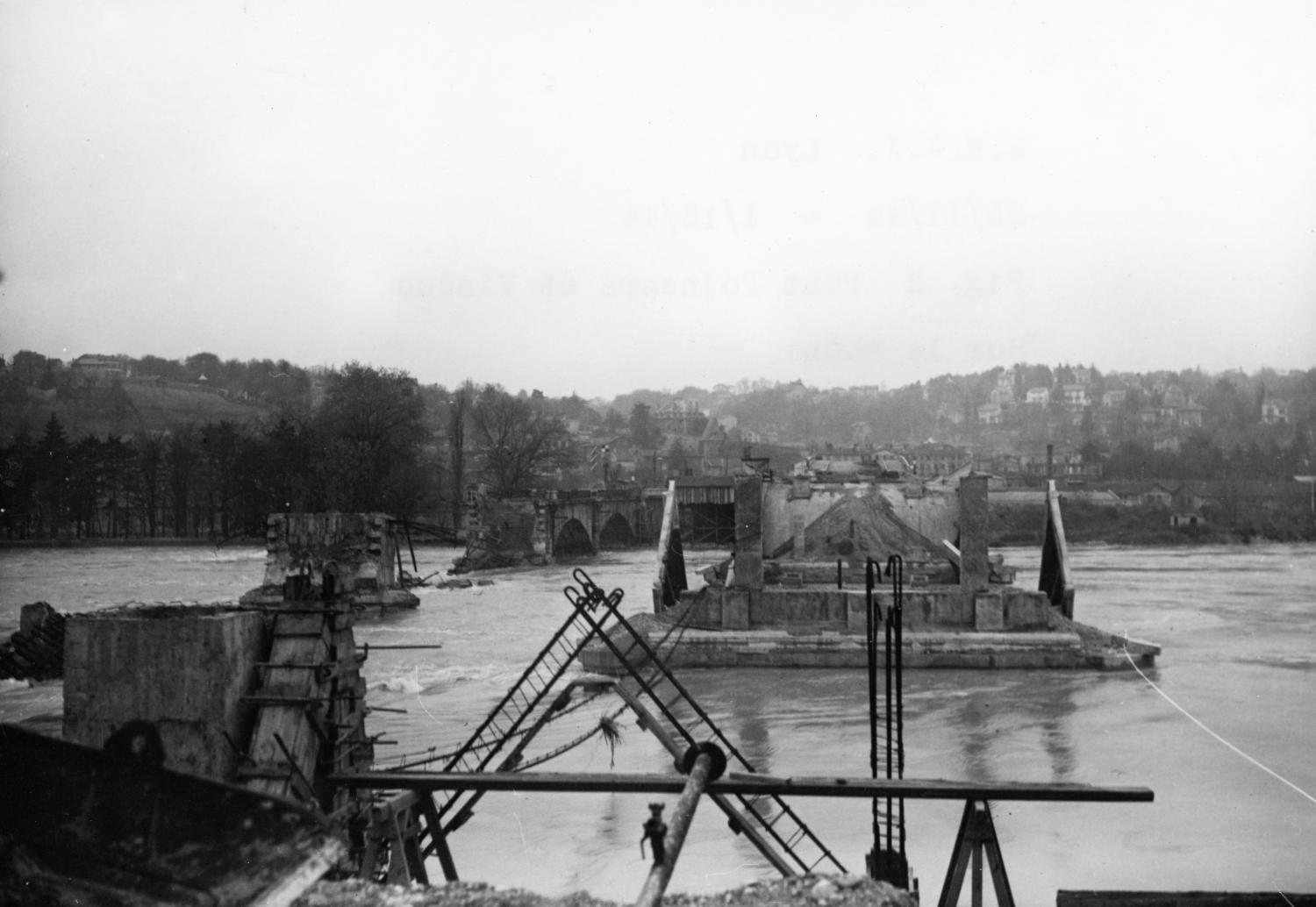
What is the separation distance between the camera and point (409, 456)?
66.3 meters

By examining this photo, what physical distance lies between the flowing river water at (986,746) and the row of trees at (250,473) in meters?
19.0

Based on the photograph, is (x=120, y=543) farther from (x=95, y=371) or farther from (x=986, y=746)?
(x=986, y=746)

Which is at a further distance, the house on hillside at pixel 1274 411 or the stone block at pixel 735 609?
the house on hillside at pixel 1274 411

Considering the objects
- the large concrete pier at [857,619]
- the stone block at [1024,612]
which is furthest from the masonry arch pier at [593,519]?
the stone block at [1024,612]

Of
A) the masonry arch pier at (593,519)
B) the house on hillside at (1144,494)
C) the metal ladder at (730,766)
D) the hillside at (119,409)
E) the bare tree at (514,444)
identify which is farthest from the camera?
the bare tree at (514,444)

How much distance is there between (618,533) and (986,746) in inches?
2209

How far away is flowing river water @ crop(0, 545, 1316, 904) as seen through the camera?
1180 centimetres

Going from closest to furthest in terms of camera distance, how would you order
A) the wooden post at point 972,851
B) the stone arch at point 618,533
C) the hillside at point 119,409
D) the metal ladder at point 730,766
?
the wooden post at point 972,851
the metal ladder at point 730,766
the hillside at point 119,409
the stone arch at point 618,533

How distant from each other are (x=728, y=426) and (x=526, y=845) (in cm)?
15525

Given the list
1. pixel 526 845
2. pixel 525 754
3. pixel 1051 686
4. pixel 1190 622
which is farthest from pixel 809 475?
pixel 526 845

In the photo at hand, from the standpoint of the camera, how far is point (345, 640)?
7176mm

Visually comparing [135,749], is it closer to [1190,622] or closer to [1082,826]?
[1082,826]

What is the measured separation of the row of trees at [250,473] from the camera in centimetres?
5678

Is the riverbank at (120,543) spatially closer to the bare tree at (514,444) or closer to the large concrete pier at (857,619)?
the bare tree at (514,444)
